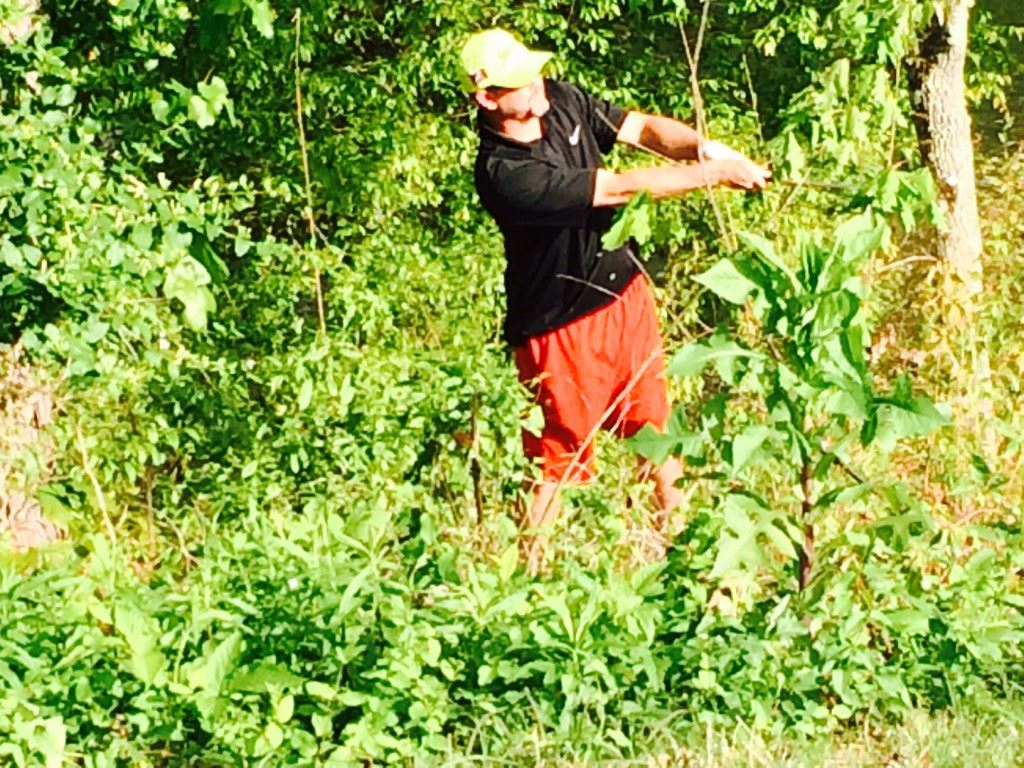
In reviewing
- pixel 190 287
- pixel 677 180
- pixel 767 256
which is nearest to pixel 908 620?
pixel 767 256

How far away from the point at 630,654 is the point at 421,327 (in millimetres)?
4881

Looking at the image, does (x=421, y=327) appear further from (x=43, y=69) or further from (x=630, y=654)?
(x=630, y=654)

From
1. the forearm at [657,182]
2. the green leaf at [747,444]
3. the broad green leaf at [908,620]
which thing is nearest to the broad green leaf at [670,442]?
the green leaf at [747,444]

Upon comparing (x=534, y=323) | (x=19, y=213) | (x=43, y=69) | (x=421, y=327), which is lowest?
(x=421, y=327)

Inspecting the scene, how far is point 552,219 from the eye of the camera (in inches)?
208

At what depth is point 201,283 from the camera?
5062mm

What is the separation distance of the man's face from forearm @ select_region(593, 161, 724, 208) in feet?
1.12

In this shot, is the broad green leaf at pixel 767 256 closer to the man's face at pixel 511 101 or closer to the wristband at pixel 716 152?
the wristband at pixel 716 152

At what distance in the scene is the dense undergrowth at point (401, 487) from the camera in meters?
3.83

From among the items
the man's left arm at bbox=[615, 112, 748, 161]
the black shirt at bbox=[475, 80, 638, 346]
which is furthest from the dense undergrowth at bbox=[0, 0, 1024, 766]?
the man's left arm at bbox=[615, 112, 748, 161]

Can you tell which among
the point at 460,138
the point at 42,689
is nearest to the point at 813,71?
the point at 460,138

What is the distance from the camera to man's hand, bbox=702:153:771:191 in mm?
4789

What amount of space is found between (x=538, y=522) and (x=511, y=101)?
1.29 meters

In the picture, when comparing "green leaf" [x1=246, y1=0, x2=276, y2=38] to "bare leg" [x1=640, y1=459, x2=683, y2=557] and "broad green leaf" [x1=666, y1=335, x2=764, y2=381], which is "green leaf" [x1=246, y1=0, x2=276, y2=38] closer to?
"broad green leaf" [x1=666, y1=335, x2=764, y2=381]
